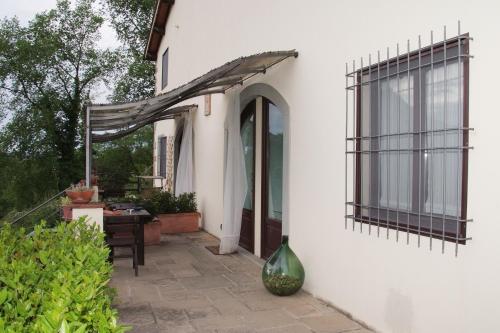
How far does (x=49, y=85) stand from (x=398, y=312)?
847 inches

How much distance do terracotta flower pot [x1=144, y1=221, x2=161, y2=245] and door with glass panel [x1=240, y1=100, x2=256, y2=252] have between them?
1492 millimetres

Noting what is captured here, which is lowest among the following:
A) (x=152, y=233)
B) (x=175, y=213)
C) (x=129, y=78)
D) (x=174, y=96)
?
(x=152, y=233)

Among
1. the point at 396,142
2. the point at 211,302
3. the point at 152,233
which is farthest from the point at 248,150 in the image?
the point at 396,142

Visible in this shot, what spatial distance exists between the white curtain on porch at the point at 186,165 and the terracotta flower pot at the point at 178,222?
3.31 ft

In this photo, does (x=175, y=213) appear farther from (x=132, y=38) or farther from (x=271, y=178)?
(x=132, y=38)

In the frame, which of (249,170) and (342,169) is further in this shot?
(249,170)

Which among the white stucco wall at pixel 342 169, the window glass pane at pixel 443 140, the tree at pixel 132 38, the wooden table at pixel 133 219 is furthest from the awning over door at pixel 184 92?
the tree at pixel 132 38

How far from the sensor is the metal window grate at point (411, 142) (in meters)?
3.06

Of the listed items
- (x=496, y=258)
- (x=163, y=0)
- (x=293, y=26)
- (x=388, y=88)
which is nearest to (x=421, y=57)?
(x=388, y=88)

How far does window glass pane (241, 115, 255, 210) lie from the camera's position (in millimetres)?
7207

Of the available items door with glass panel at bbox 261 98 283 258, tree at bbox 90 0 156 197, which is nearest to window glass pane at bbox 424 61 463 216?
door with glass panel at bbox 261 98 283 258

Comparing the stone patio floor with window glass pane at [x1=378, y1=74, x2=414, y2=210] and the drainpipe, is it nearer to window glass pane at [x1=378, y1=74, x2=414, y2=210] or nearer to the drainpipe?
window glass pane at [x1=378, y1=74, x2=414, y2=210]

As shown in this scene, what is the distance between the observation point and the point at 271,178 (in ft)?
21.2

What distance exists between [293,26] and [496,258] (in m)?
3.49
